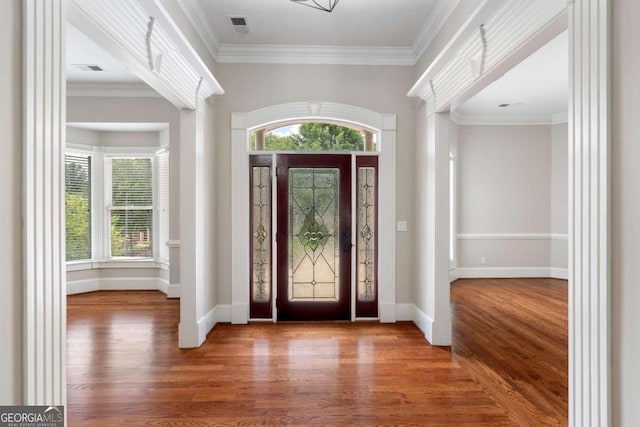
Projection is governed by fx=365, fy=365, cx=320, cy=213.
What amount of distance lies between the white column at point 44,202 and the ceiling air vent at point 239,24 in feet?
7.48

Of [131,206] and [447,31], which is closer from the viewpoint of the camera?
[447,31]

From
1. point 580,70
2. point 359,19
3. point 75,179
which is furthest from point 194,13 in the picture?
point 75,179

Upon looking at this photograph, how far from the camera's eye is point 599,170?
62.2 inches

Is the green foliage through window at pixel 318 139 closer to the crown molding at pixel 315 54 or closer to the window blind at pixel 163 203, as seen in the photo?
the crown molding at pixel 315 54

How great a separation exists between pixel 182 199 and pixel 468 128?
5.63 m

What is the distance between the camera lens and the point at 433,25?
144 inches

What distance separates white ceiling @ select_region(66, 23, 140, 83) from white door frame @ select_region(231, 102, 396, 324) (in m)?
1.42

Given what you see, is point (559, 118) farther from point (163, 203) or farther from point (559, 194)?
point (163, 203)

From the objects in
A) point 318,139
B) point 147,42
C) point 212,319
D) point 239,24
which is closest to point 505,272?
point 318,139

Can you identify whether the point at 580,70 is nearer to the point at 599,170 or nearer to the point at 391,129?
the point at 599,170

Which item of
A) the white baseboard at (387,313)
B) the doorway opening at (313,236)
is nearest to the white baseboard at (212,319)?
the doorway opening at (313,236)

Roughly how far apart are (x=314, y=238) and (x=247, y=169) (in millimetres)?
1153

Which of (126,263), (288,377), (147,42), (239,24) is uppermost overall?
(239,24)

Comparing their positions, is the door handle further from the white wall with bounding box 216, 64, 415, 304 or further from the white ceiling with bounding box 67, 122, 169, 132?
the white ceiling with bounding box 67, 122, 169, 132
